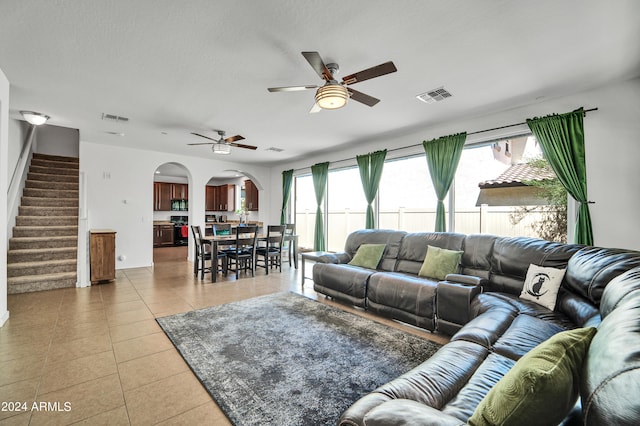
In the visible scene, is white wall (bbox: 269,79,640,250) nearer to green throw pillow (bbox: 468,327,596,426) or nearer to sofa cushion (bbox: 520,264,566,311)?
sofa cushion (bbox: 520,264,566,311)

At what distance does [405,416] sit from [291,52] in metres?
2.84

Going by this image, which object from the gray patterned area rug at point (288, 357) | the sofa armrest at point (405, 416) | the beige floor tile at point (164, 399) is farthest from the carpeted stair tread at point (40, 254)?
the sofa armrest at point (405, 416)

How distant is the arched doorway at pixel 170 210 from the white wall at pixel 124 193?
11.5ft

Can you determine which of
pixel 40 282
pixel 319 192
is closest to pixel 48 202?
pixel 40 282

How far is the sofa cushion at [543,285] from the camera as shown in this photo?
2.54 meters

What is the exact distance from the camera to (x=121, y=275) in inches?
226

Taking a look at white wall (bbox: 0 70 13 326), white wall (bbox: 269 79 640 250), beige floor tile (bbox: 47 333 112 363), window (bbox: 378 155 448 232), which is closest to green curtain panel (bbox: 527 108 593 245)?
white wall (bbox: 269 79 640 250)

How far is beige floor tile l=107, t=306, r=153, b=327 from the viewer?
333cm

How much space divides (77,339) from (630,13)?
5614mm

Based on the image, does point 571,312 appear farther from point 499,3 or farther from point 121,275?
point 121,275

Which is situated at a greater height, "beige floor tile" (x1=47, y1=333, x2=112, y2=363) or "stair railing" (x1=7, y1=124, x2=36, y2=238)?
"stair railing" (x1=7, y1=124, x2=36, y2=238)

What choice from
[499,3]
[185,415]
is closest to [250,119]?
[499,3]

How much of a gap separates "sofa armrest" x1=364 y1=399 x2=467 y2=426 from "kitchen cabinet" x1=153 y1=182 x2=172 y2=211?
36.9 ft

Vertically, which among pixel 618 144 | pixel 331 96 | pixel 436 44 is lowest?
pixel 618 144
